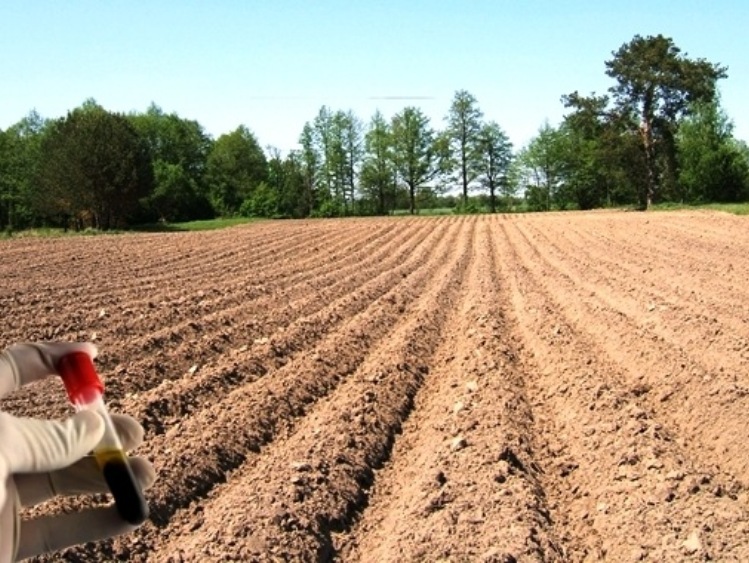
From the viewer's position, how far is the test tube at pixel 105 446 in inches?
50.3

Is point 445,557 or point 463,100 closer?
point 445,557

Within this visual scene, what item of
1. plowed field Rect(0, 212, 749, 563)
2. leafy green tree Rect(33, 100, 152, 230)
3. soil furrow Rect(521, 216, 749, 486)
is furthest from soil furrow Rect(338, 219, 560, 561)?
leafy green tree Rect(33, 100, 152, 230)

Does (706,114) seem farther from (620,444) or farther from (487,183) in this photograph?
(620,444)

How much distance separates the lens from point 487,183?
263 feet

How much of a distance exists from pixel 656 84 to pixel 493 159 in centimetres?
2900

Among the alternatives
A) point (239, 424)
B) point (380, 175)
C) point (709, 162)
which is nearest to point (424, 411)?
point (239, 424)

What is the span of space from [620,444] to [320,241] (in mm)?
23364

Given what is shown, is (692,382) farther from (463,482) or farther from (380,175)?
(380,175)

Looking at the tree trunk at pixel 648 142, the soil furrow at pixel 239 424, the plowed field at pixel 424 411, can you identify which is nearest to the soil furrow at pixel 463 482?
the plowed field at pixel 424 411

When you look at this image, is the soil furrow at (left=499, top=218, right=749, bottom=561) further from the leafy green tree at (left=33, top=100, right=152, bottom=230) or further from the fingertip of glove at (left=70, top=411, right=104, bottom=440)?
the leafy green tree at (left=33, top=100, right=152, bottom=230)

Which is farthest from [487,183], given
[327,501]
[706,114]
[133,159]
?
[327,501]

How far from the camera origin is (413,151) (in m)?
79.0

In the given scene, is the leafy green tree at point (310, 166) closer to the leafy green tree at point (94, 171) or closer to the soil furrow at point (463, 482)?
the leafy green tree at point (94, 171)

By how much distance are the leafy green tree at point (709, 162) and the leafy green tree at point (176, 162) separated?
35.7m
